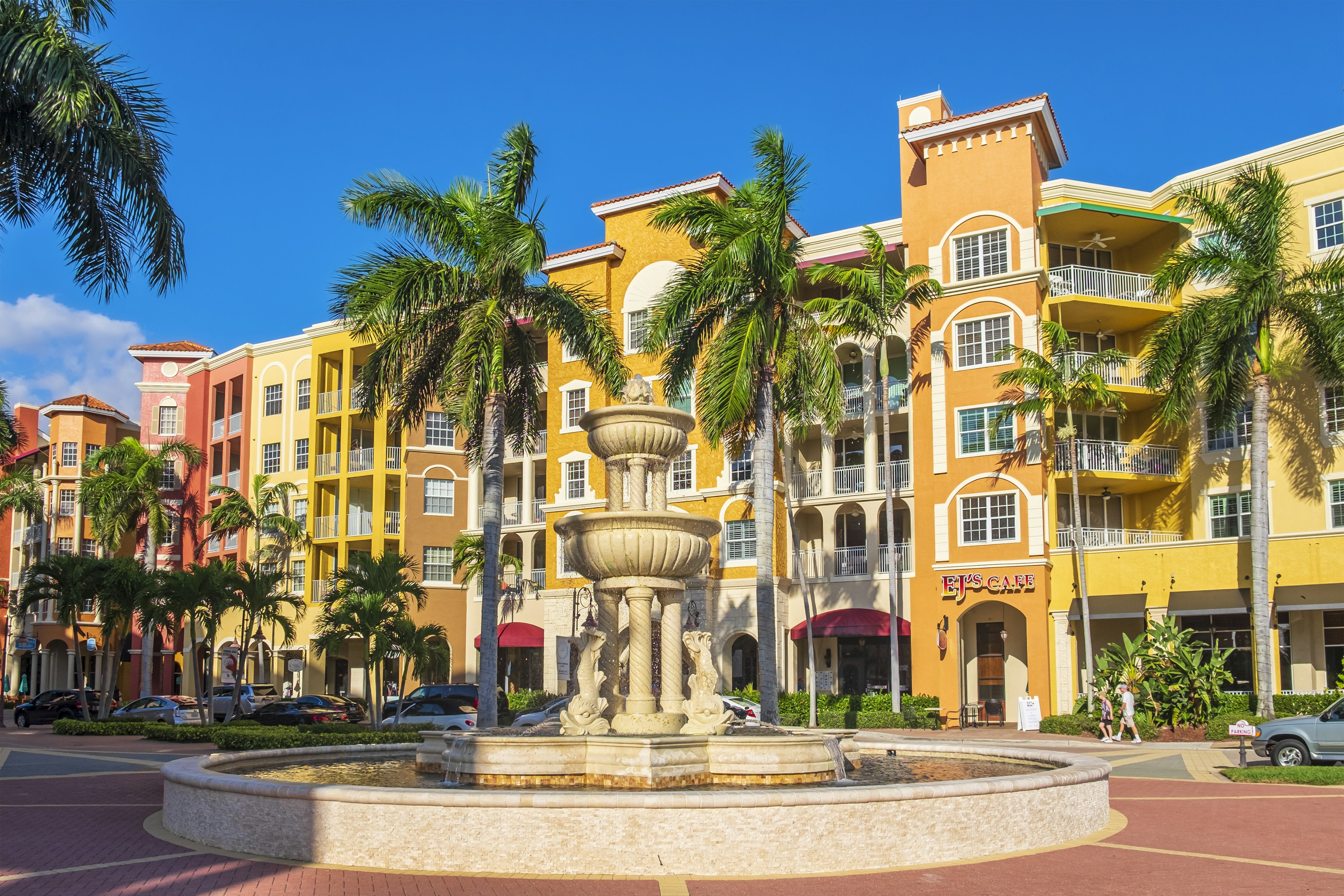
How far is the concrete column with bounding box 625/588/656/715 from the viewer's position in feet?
47.8

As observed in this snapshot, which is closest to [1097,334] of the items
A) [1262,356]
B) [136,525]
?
[1262,356]

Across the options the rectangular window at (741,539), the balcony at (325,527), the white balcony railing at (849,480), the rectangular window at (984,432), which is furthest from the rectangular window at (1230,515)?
the balcony at (325,527)

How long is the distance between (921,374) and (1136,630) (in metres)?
10.8

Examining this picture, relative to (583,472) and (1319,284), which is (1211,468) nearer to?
(1319,284)

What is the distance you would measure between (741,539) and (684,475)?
138 inches

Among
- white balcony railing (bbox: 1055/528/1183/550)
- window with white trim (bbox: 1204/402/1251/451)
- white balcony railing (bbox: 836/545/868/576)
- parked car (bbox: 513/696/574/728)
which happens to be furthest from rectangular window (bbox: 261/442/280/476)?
window with white trim (bbox: 1204/402/1251/451)

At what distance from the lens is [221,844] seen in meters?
12.1

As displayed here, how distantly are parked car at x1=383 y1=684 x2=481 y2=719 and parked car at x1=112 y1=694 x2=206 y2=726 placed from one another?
26.6 ft

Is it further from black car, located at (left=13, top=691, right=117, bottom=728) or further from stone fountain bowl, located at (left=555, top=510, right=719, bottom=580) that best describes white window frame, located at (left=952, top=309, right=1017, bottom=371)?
black car, located at (left=13, top=691, right=117, bottom=728)

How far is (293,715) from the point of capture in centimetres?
3588

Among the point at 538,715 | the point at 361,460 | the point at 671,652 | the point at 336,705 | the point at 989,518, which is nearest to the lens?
the point at 671,652

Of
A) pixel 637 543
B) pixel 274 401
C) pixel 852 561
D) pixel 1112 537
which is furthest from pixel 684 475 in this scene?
pixel 637 543

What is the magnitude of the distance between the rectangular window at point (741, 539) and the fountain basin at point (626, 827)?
30409 millimetres

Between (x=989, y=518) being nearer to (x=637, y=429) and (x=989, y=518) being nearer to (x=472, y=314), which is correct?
(x=472, y=314)
